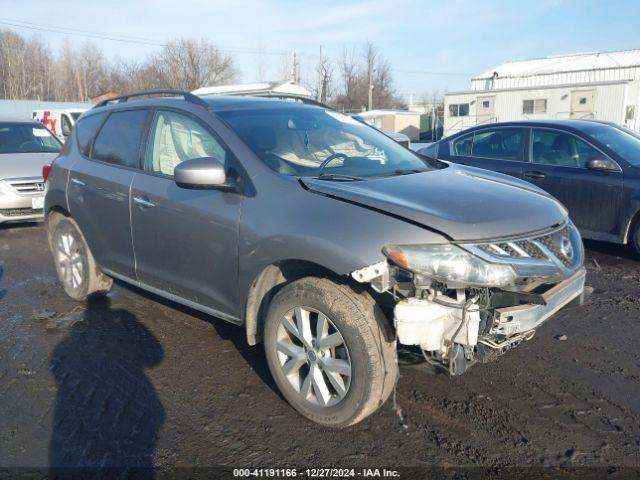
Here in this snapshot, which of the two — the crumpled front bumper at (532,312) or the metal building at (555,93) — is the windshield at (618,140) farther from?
the metal building at (555,93)

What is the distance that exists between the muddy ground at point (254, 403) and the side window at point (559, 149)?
2351mm

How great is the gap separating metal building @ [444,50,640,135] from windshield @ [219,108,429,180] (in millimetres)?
25813

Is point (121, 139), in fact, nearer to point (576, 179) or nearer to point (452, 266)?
point (452, 266)

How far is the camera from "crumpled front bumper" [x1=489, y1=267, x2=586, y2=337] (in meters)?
2.70

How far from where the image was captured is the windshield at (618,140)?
20.3ft

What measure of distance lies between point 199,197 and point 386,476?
6.54ft

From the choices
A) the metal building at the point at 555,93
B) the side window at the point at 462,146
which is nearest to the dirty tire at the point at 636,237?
the side window at the point at 462,146

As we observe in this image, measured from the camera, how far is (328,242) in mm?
2795

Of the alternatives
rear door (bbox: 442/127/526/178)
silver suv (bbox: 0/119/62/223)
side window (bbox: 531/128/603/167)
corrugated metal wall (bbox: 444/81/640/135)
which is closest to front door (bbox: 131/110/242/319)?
rear door (bbox: 442/127/526/178)

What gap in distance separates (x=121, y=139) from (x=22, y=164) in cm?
494

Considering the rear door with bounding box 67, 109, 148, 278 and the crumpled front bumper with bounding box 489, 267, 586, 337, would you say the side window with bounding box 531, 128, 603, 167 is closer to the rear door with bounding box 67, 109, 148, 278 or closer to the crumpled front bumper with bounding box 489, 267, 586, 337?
the crumpled front bumper with bounding box 489, 267, 586, 337

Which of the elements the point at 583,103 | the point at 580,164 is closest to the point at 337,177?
the point at 580,164

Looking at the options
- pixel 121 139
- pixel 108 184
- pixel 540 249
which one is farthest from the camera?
pixel 121 139

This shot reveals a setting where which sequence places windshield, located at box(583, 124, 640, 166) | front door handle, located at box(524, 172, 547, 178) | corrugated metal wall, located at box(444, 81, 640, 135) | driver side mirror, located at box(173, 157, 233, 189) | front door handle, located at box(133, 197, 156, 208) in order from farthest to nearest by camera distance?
corrugated metal wall, located at box(444, 81, 640, 135) < front door handle, located at box(524, 172, 547, 178) < windshield, located at box(583, 124, 640, 166) < front door handle, located at box(133, 197, 156, 208) < driver side mirror, located at box(173, 157, 233, 189)
